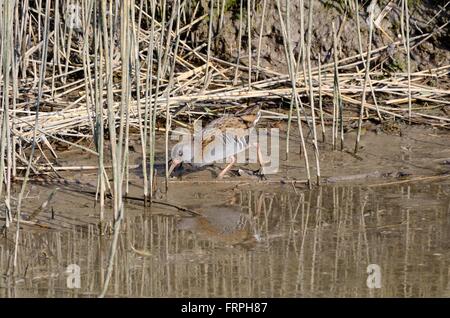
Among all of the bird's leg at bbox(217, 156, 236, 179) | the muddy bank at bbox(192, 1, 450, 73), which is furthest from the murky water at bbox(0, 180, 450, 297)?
the muddy bank at bbox(192, 1, 450, 73)

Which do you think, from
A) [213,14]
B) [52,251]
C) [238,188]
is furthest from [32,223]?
[213,14]

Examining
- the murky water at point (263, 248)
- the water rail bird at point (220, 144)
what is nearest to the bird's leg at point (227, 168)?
the water rail bird at point (220, 144)

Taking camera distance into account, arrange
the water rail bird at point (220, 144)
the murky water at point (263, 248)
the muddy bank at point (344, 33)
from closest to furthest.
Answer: the murky water at point (263, 248) < the water rail bird at point (220, 144) < the muddy bank at point (344, 33)

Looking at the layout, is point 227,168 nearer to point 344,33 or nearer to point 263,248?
point 263,248

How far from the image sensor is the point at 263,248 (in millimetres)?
6004

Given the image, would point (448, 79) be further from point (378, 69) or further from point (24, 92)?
point (24, 92)

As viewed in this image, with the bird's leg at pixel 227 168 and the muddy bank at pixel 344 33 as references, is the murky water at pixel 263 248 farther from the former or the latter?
the muddy bank at pixel 344 33

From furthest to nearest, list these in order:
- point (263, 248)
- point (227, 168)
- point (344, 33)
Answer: point (344, 33), point (227, 168), point (263, 248)

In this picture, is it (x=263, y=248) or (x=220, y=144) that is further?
(x=220, y=144)

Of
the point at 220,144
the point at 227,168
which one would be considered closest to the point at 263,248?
the point at 227,168

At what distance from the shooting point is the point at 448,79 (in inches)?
360

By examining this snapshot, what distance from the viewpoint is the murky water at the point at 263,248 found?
17.6ft

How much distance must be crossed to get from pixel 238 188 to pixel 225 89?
5.88 feet

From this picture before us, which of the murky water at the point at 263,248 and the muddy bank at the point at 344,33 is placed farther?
the muddy bank at the point at 344,33
